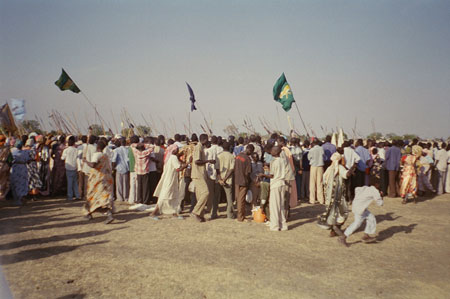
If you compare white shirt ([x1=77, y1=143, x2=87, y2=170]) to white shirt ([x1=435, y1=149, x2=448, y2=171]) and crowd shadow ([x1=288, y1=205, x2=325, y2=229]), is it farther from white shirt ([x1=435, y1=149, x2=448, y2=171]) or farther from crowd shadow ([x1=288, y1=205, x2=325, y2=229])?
white shirt ([x1=435, y1=149, x2=448, y2=171])

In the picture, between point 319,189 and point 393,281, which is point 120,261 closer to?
point 393,281

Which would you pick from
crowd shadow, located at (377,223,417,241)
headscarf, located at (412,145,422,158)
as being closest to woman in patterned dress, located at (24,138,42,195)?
crowd shadow, located at (377,223,417,241)

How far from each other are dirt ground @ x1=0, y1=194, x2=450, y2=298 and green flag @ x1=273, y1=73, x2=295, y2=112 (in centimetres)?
663

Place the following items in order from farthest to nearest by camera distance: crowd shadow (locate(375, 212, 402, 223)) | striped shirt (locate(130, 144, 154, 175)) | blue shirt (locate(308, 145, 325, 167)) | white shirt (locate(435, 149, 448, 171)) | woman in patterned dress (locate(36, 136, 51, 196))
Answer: white shirt (locate(435, 149, 448, 171))
blue shirt (locate(308, 145, 325, 167))
woman in patterned dress (locate(36, 136, 51, 196))
striped shirt (locate(130, 144, 154, 175))
crowd shadow (locate(375, 212, 402, 223))

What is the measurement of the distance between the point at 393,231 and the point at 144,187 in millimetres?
6638

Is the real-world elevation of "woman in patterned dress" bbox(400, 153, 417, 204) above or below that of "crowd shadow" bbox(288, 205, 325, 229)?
above

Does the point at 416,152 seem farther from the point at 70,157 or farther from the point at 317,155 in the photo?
the point at 70,157

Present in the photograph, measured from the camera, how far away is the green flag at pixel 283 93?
13312mm

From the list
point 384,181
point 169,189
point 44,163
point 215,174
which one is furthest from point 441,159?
point 44,163

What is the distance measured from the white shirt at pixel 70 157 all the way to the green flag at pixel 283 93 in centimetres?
824

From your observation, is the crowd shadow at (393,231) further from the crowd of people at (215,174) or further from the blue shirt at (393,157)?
the blue shirt at (393,157)

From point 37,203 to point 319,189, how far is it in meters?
8.74

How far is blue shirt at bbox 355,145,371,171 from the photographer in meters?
10.8

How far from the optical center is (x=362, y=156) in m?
10.9
